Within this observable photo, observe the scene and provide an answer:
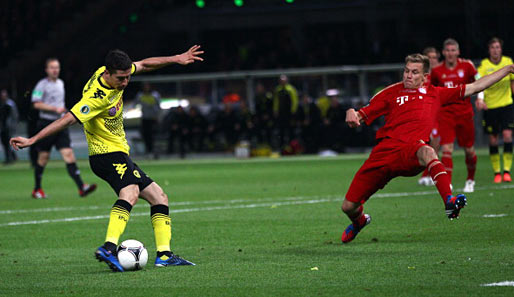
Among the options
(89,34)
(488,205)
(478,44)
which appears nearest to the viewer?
(488,205)

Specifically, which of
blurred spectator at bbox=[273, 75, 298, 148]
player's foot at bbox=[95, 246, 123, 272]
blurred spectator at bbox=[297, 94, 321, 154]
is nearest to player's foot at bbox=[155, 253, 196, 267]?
player's foot at bbox=[95, 246, 123, 272]

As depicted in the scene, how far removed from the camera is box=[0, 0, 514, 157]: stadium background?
1373 inches

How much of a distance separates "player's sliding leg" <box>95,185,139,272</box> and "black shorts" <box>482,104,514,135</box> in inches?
338

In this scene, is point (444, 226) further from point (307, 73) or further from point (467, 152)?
point (307, 73)

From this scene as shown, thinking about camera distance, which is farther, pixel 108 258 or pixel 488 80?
pixel 488 80

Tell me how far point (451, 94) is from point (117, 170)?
132 inches

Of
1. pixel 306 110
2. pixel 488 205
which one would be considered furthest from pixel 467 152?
pixel 306 110

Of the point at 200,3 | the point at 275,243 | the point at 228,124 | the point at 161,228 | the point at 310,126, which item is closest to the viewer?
the point at 161,228

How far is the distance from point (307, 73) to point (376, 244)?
20445 mm

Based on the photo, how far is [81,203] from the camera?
585 inches

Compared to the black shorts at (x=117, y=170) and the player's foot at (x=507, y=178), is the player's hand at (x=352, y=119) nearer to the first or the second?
the black shorts at (x=117, y=170)

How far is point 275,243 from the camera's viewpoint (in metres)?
9.45

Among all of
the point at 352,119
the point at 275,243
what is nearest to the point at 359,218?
the point at 275,243

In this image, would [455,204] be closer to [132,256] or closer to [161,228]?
[161,228]
